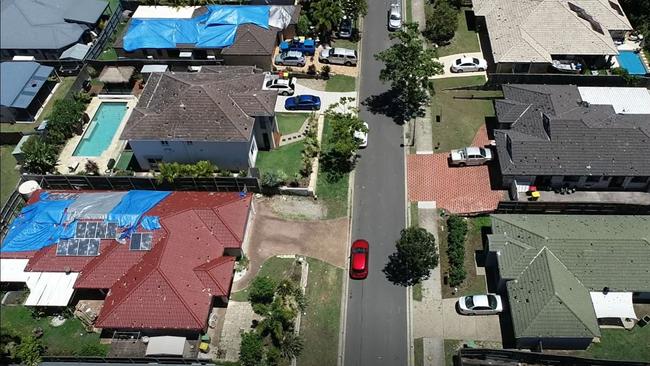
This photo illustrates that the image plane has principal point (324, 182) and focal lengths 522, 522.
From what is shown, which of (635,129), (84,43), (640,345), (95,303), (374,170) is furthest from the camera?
(84,43)

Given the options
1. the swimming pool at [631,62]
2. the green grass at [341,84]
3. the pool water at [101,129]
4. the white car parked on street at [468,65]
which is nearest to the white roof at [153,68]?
the pool water at [101,129]

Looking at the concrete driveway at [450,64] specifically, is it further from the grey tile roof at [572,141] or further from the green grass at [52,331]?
the green grass at [52,331]

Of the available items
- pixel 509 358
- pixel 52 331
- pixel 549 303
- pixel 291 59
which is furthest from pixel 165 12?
pixel 509 358

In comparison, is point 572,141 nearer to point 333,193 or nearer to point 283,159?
point 333,193

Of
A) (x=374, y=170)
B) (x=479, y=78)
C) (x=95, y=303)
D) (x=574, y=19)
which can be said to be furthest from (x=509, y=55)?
(x=95, y=303)

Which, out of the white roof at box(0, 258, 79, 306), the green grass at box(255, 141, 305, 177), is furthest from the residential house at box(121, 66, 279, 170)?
the white roof at box(0, 258, 79, 306)

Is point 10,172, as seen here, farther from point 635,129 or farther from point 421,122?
point 635,129
